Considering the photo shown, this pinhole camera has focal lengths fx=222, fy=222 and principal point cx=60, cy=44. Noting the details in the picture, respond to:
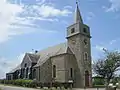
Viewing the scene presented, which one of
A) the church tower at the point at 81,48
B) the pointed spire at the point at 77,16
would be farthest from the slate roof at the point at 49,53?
the pointed spire at the point at 77,16

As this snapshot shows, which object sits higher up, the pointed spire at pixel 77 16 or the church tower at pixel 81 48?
the pointed spire at pixel 77 16

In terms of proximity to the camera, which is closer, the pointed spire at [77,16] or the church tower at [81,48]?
the church tower at [81,48]

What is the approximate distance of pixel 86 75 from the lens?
50625mm

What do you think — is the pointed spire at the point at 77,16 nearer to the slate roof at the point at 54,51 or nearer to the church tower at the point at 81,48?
the church tower at the point at 81,48

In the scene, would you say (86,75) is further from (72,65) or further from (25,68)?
(25,68)

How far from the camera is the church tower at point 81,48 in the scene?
49.8 metres

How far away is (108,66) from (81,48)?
339 inches

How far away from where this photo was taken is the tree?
144 feet

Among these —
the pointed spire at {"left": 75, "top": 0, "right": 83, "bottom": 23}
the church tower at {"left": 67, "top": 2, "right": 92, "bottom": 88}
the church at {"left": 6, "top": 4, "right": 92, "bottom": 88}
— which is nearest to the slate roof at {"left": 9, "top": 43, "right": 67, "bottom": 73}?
the church at {"left": 6, "top": 4, "right": 92, "bottom": 88}

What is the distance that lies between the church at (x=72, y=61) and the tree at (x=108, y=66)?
4.63 m

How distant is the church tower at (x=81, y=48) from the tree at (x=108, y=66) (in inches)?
163

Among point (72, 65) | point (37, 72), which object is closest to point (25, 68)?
point (37, 72)

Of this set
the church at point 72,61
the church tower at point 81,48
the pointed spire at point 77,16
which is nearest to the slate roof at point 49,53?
the church at point 72,61

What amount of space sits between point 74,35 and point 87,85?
38.9ft
